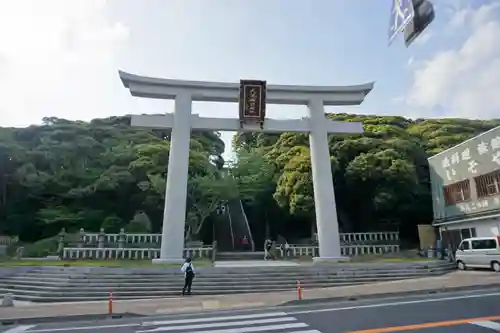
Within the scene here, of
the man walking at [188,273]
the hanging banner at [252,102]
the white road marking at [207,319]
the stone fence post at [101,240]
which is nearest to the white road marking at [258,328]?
the white road marking at [207,319]

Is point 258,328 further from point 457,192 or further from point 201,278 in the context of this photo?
point 457,192

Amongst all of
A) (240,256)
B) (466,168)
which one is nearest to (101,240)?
(240,256)

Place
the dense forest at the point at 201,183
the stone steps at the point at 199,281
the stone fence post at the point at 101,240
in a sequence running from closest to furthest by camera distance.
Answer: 1. the stone steps at the point at 199,281
2. the stone fence post at the point at 101,240
3. the dense forest at the point at 201,183

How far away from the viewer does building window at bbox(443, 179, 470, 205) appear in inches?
884

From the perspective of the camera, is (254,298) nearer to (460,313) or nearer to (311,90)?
(460,313)

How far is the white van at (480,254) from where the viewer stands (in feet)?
55.8

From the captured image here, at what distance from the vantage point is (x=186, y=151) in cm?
2027

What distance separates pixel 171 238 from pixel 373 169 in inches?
580

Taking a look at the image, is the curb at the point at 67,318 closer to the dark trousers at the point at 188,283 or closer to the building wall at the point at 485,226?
the dark trousers at the point at 188,283

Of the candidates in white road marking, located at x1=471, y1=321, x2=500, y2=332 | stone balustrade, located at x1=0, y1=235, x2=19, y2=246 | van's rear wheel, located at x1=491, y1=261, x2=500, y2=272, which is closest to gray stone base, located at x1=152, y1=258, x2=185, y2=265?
white road marking, located at x1=471, y1=321, x2=500, y2=332

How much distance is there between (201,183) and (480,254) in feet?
55.7

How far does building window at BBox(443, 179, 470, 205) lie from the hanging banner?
1316cm

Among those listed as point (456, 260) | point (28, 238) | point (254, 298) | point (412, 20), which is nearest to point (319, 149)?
point (456, 260)

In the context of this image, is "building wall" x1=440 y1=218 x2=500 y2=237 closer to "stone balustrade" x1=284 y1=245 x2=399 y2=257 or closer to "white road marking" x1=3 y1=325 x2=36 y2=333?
"stone balustrade" x1=284 y1=245 x2=399 y2=257
